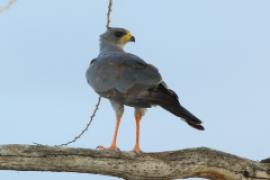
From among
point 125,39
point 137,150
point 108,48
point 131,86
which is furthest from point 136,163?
point 125,39

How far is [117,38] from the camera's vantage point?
28.6ft

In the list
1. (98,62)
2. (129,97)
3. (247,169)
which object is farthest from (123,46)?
(247,169)

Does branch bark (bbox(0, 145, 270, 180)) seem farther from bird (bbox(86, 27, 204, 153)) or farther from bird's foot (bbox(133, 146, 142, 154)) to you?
bird (bbox(86, 27, 204, 153))

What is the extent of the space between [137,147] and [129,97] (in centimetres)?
50

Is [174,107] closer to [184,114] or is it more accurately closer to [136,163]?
[184,114]

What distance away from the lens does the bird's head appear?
8695 millimetres

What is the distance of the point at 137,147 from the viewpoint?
6.78 meters

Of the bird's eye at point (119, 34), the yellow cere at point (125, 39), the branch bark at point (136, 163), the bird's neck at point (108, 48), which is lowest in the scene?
the branch bark at point (136, 163)

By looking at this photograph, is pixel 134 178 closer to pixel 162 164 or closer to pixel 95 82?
pixel 162 164

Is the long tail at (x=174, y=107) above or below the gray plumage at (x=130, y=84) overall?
below

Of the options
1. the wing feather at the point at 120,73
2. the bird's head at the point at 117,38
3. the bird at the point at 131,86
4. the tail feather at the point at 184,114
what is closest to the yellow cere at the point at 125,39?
the bird's head at the point at 117,38

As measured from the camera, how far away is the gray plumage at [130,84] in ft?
21.7

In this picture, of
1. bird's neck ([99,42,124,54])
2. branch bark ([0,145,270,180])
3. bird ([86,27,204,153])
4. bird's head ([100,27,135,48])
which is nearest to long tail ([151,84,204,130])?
bird ([86,27,204,153])

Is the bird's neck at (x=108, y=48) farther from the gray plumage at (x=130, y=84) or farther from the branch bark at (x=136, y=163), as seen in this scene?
the branch bark at (x=136, y=163)
